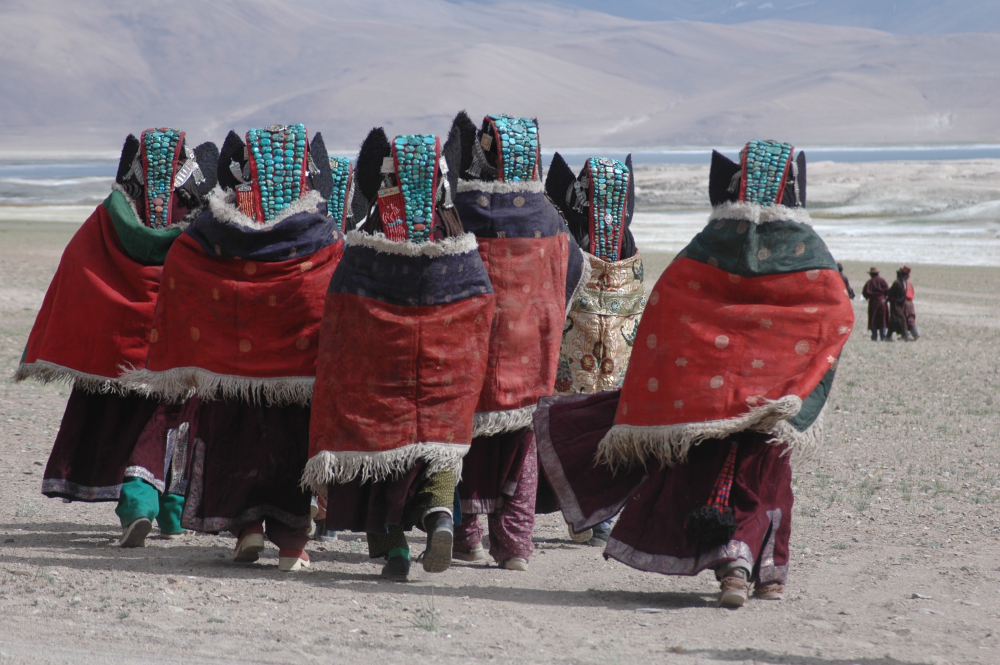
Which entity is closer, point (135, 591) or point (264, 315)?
point (135, 591)

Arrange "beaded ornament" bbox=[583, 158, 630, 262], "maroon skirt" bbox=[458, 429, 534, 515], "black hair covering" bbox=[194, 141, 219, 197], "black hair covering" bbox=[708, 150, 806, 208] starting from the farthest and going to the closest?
1. "beaded ornament" bbox=[583, 158, 630, 262]
2. "black hair covering" bbox=[194, 141, 219, 197]
3. "maroon skirt" bbox=[458, 429, 534, 515]
4. "black hair covering" bbox=[708, 150, 806, 208]

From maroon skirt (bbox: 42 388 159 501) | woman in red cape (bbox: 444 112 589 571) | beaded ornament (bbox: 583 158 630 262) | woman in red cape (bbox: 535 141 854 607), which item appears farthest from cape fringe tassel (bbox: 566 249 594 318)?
maroon skirt (bbox: 42 388 159 501)

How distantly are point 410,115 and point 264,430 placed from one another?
148m

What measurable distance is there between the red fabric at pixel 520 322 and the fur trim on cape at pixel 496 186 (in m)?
0.22

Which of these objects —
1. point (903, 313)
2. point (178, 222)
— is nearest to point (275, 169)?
point (178, 222)

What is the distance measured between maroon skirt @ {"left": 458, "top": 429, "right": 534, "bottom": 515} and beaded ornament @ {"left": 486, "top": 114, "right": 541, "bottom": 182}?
1.17 meters

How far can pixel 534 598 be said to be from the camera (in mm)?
4906

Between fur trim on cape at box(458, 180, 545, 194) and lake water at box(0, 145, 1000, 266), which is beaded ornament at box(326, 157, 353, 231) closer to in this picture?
fur trim on cape at box(458, 180, 545, 194)

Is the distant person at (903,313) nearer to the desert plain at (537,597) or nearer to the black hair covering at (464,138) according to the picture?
the desert plain at (537,597)

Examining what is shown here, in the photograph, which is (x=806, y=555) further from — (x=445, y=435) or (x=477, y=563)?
(x=445, y=435)

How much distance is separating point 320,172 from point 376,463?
4.58ft

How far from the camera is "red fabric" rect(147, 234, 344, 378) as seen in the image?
514 cm

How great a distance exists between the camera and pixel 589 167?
626 centimetres

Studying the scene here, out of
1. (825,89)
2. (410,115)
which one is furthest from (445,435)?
(825,89)
